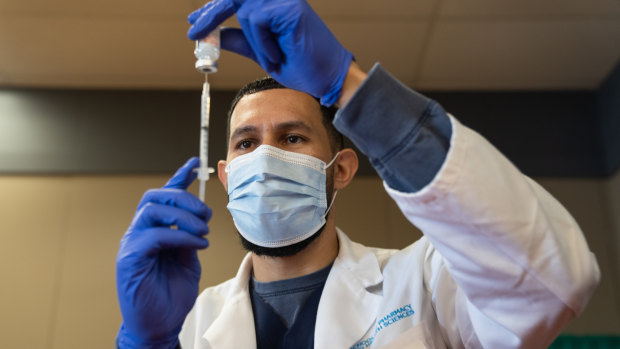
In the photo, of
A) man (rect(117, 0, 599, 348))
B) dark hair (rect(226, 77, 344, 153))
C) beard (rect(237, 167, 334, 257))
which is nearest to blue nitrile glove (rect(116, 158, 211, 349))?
man (rect(117, 0, 599, 348))

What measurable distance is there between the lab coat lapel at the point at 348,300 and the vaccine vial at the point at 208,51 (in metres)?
0.69

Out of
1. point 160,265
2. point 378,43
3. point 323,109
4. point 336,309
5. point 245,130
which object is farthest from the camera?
point 378,43

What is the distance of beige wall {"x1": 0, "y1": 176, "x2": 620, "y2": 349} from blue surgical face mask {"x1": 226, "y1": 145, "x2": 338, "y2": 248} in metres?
1.68

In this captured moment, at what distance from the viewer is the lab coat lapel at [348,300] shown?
1.40 metres

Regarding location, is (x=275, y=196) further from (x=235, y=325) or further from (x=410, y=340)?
(x=410, y=340)

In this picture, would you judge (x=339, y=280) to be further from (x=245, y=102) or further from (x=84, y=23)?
(x=84, y=23)

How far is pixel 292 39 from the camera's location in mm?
948

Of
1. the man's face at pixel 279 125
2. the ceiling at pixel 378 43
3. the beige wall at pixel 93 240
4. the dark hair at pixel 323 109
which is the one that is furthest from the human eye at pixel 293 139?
the beige wall at pixel 93 240

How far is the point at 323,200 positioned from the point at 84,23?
6.20ft

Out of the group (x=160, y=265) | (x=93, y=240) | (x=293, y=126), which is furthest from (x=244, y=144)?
(x=93, y=240)

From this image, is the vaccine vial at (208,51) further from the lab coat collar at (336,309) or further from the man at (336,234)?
the lab coat collar at (336,309)

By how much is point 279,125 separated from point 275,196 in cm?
22

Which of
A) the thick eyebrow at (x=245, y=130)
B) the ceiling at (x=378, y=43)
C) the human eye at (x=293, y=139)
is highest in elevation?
the ceiling at (x=378, y=43)

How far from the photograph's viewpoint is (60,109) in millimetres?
3461
